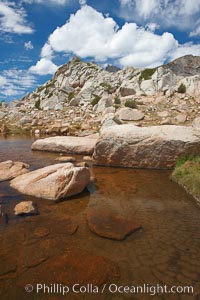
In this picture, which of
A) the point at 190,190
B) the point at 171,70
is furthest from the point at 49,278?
the point at 171,70

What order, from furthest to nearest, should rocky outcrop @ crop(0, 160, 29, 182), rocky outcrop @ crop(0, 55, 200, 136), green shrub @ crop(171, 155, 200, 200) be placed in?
rocky outcrop @ crop(0, 55, 200, 136)
rocky outcrop @ crop(0, 160, 29, 182)
green shrub @ crop(171, 155, 200, 200)

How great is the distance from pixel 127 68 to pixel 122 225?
75.2 m

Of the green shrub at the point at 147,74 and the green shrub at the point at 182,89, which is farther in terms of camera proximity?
the green shrub at the point at 147,74


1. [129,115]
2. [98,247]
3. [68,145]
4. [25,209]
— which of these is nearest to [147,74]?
[129,115]

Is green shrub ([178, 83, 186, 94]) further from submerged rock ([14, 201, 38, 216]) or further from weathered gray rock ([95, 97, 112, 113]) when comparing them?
submerged rock ([14, 201, 38, 216])

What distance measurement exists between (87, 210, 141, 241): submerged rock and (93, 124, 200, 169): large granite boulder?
5213mm

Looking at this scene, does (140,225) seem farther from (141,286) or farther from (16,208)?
(16,208)

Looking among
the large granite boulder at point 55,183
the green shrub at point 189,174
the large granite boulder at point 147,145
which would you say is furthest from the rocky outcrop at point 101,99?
the large granite boulder at point 55,183

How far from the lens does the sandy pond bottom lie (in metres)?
4.34

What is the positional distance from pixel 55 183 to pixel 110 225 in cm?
272

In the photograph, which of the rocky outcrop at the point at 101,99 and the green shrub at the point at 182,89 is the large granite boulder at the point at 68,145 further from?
the green shrub at the point at 182,89

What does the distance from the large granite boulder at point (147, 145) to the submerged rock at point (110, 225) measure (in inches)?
205

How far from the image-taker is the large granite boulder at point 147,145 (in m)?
11.1

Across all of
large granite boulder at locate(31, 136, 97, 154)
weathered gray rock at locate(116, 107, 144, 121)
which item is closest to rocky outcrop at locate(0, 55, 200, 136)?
weathered gray rock at locate(116, 107, 144, 121)
